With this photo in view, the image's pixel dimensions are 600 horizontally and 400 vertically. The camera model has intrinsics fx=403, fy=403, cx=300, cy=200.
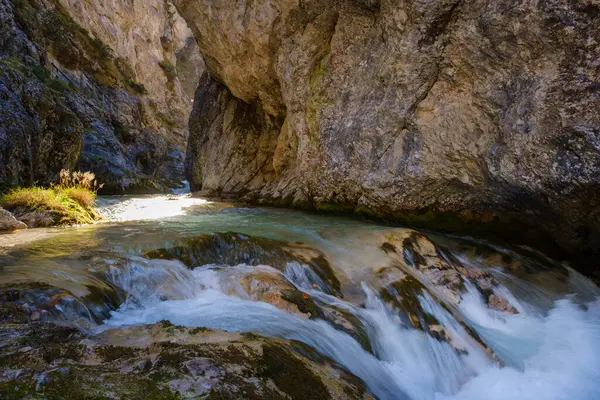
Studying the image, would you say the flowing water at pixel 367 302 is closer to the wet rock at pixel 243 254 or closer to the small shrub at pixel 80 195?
the wet rock at pixel 243 254

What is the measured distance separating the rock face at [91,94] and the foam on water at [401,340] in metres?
6.38

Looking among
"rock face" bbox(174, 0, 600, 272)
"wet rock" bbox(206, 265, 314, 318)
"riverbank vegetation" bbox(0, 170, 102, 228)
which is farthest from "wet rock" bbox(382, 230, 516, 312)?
"riverbank vegetation" bbox(0, 170, 102, 228)

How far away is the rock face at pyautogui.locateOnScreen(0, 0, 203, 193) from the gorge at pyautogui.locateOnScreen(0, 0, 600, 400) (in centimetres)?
12

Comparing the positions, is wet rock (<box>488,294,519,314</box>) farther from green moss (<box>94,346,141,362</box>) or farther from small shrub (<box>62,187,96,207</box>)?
small shrub (<box>62,187,96,207</box>)

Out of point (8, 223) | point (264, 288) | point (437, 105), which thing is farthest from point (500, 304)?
point (8, 223)

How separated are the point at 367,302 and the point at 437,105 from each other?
506cm

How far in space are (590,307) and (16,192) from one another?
31.5 ft

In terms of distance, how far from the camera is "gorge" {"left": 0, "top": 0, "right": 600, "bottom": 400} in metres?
2.55

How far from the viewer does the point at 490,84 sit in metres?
7.27

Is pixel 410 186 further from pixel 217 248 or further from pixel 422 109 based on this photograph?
pixel 217 248

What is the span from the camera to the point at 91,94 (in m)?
25.6

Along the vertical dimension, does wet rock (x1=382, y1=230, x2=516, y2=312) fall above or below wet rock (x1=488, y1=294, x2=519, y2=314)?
above

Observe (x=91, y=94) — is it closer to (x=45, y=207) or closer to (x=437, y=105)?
(x=45, y=207)

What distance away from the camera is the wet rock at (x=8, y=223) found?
5.97 metres
